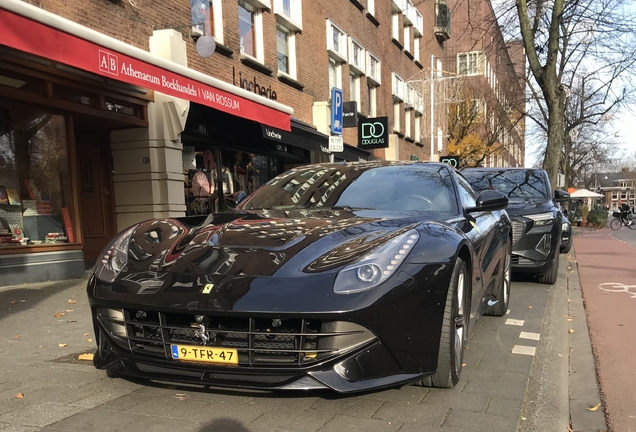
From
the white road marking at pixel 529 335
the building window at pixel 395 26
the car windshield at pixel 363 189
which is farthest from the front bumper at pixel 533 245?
the building window at pixel 395 26

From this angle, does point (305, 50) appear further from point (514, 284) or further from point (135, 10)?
point (514, 284)

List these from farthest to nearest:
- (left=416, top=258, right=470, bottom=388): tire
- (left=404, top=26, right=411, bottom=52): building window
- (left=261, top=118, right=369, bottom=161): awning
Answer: (left=404, top=26, right=411, bottom=52): building window → (left=261, top=118, right=369, bottom=161): awning → (left=416, top=258, right=470, bottom=388): tire

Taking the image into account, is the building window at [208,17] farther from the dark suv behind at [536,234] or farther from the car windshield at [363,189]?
the car windshield at [363,189]

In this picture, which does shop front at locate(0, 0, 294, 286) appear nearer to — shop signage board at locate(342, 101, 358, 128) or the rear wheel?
shop signage board at locate(342, 101, 358, 128)

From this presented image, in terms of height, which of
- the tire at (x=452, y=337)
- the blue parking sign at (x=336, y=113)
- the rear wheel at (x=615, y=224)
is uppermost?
the blue parking sign at (x=336, y=113)

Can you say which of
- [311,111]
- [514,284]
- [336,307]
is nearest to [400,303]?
[336,307]

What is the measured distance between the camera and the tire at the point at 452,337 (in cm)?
290

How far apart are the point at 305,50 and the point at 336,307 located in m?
13.7

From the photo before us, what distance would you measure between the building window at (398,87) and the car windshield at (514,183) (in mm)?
15849

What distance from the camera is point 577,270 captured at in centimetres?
994

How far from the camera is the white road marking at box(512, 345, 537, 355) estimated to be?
13.4 ft

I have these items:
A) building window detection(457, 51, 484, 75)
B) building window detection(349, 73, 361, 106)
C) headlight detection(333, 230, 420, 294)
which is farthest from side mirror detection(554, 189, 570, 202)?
building window detection(457, 51, 484, 75)

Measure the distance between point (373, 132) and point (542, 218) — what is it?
11706 millimetres

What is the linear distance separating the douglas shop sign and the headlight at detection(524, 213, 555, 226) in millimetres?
11447
